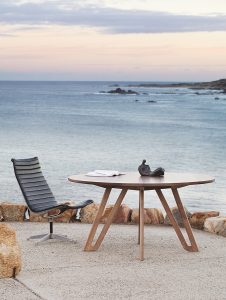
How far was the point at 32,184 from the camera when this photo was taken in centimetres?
708

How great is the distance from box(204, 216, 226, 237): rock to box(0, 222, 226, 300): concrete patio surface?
0.26 ft

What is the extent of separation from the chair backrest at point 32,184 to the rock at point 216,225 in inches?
55.7

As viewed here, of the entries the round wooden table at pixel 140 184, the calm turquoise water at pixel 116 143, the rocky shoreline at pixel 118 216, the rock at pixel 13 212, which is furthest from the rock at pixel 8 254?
the calm turquoise water at pixel 116 143

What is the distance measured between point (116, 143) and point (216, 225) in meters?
25.4

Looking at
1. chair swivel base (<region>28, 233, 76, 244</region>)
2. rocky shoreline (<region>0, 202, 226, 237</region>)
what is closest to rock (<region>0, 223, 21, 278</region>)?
chair swivel base (<region>28, 233, 76, 244</region>)

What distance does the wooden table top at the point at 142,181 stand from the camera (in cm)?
609

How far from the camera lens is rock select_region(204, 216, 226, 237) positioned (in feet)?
23.5

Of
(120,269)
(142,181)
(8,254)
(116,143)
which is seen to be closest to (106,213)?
(142,181)

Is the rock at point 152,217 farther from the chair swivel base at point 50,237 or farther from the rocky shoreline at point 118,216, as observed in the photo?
the chair swivel base at point 50,237

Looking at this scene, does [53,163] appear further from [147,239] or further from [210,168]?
[147,239]

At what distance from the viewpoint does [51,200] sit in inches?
282

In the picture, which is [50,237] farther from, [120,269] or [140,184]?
[120,269]

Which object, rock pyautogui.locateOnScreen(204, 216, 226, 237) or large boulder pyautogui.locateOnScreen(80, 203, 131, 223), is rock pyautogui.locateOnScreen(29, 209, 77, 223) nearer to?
large boulder pyautogui.locateOnScreen(80, 203, 131, 223)

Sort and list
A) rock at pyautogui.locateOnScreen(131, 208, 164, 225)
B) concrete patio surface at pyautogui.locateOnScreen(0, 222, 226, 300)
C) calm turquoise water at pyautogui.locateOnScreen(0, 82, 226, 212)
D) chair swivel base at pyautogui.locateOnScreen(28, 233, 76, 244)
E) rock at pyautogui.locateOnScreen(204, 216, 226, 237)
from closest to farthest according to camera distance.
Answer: concrete patio surface at pyautogui.locateOnScreen(0, 222, 226, 300) → chair swivel base at pyautogui.locateOnScreen(28, 233, 76, 244) → rock at pyautogui.locateOnScreen(204, 216, 226, 237) → rock at pyautogui.locateOnScreen(131, 208, 164, 225) → calm turquoise water at pyautogui.locateOnScreen(0, 82, 226, 212)
